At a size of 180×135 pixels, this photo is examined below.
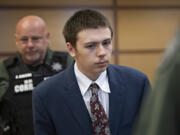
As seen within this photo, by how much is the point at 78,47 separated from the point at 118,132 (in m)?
0.50

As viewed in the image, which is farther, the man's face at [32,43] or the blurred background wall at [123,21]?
the blurred background wall at [123,21]

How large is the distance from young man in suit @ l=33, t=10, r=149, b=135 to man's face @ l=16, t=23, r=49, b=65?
2.54 ft

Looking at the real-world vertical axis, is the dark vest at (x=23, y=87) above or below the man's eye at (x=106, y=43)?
below

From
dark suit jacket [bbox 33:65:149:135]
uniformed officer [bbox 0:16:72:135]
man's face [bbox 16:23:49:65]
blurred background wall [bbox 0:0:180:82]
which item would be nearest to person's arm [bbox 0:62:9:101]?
uniformed officer [bbox 0:16:72:135]

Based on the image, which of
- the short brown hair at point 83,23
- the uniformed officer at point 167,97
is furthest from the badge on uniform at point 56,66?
the uniformed officer at point 167,97

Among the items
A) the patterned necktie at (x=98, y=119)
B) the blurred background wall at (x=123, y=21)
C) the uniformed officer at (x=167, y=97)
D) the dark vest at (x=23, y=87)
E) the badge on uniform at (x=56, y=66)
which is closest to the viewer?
the uniformed officer at (x=167, y=97)

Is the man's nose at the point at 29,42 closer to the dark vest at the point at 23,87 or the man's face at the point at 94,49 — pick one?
the dark vest at the point at 23,87

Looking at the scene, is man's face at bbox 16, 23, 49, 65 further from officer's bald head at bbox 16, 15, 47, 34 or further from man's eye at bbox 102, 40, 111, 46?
man's eye at bbox 102, 40, 111, 46

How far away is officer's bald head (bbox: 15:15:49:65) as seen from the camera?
2279mm

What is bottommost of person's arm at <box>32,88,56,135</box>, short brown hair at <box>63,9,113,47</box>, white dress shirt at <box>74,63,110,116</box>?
person's arm at <box>32,88,56,135</box>

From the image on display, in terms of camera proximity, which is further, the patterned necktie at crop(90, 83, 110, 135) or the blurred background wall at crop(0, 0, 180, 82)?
the blurred background wall at crop(0, 0, 180, 82)

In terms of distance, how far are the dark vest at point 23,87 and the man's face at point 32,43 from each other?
2.7 inches

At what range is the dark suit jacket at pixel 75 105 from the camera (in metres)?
1.43

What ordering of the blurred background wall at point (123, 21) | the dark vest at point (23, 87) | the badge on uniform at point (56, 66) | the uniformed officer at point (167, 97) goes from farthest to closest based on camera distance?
the blurred background wall at point (123, 21) → the badge on uniform at point (56, 66) → the dark vest at point (23, 87) → the uniformed officer at point (167, 97)
